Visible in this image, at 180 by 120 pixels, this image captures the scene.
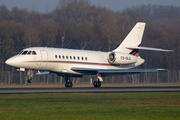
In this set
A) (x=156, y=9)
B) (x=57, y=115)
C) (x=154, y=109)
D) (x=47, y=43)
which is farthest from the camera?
(x=156, y=9)

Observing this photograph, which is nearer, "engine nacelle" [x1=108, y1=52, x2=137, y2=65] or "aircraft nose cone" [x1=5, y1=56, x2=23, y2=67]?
"aircraft nose cone" [x1=5, y1=56, x2=23, y2=67]

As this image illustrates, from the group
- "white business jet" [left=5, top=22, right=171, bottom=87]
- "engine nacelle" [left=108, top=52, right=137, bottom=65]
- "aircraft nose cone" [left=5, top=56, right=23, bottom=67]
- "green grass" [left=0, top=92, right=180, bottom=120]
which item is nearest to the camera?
"green grass" [left=0, top=92, right=180, bottom=120]

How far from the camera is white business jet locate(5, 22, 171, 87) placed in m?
30.2

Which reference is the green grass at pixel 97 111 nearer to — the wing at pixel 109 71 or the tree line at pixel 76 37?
the wing at pixel 109 71

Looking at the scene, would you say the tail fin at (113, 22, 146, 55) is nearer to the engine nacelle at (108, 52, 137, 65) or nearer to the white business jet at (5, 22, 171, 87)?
the white business jet at (5, 22, 171, 87)

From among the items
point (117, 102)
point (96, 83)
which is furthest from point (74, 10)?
point (117, 102)

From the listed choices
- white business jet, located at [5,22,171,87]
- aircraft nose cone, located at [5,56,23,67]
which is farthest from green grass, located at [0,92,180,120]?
white business jet, located at [5,22,171,87]

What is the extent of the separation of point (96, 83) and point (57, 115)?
1963cm

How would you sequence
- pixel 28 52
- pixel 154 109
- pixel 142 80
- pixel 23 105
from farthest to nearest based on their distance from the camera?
pixel 142 80 → pixel 28 52 → pixel 23 105 → pixel 154 109

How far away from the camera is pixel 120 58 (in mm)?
34656

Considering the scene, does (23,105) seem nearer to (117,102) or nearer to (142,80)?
(117,102)

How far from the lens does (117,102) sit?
1706 cm

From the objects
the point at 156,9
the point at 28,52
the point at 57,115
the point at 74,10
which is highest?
the point at 156,9

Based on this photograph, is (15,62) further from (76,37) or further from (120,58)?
(76,37)
